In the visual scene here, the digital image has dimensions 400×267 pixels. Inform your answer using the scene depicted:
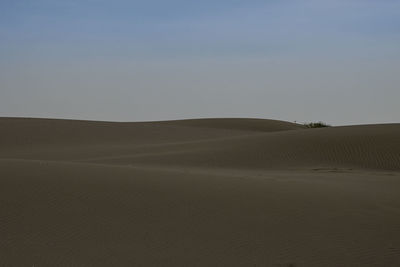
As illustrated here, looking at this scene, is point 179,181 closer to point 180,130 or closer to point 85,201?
point 85,201

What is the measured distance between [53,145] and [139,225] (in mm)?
22705

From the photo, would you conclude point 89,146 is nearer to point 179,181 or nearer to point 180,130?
point 180,130

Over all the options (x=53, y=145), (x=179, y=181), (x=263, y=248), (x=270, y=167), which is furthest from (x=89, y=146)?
(x=263, y=248)

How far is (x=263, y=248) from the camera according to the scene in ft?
25.3

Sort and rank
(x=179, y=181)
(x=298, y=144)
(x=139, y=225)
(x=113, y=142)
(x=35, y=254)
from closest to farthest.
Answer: (x=35, y=254) → (x=139, y=225) → (x=179, y=181) → (x=298, y=144) → (x=113, y=142)

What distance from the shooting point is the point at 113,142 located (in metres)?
32.1

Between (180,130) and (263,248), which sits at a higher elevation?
(180,130)

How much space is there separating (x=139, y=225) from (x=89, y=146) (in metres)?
21.4

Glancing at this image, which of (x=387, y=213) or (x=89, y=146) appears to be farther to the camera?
(x=89, y=146)

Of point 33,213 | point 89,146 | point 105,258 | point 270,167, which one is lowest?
point 105,258

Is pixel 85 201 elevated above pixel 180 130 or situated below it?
below

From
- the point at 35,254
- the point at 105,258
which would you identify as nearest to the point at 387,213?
the point at 105,258

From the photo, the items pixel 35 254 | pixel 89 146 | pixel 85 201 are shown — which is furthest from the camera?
pixel 89 146

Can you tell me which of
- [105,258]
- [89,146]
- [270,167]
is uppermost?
[89,146]
